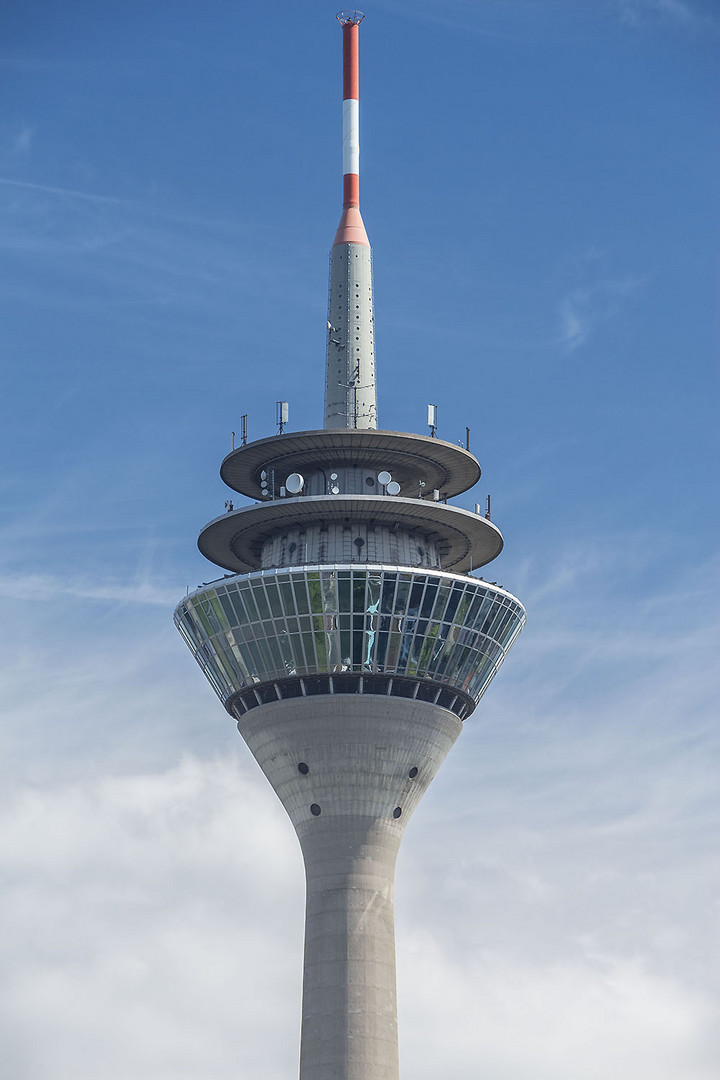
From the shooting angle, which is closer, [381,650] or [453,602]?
A: [381,650]

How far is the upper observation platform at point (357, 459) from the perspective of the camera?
110 meters

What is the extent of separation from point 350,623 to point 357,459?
31.8ft

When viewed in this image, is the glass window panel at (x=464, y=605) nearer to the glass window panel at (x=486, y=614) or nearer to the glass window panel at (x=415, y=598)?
the glass window panel at (x=486, y=614)

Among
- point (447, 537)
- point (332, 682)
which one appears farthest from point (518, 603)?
point (332, 682)

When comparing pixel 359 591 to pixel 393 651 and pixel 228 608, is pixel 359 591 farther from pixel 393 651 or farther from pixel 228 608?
pixel 228 608

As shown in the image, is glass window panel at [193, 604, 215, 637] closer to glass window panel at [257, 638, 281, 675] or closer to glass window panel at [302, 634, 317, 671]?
glass window panel at [257, 638, 281, 675]

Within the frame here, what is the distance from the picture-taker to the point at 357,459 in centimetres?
11194

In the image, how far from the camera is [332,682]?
10831cm

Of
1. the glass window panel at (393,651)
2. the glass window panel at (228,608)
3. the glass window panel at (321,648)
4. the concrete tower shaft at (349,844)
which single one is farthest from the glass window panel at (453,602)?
the glass window panel at (228,608)

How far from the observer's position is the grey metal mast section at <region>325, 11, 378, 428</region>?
11800 cm

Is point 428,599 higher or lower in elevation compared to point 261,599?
lower

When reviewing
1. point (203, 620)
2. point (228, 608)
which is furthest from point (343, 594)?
point (203, 620)

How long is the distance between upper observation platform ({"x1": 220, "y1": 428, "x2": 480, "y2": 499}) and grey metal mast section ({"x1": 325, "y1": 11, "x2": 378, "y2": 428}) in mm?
5037

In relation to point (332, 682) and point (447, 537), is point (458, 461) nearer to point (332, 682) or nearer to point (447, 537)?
point (447, 537)
